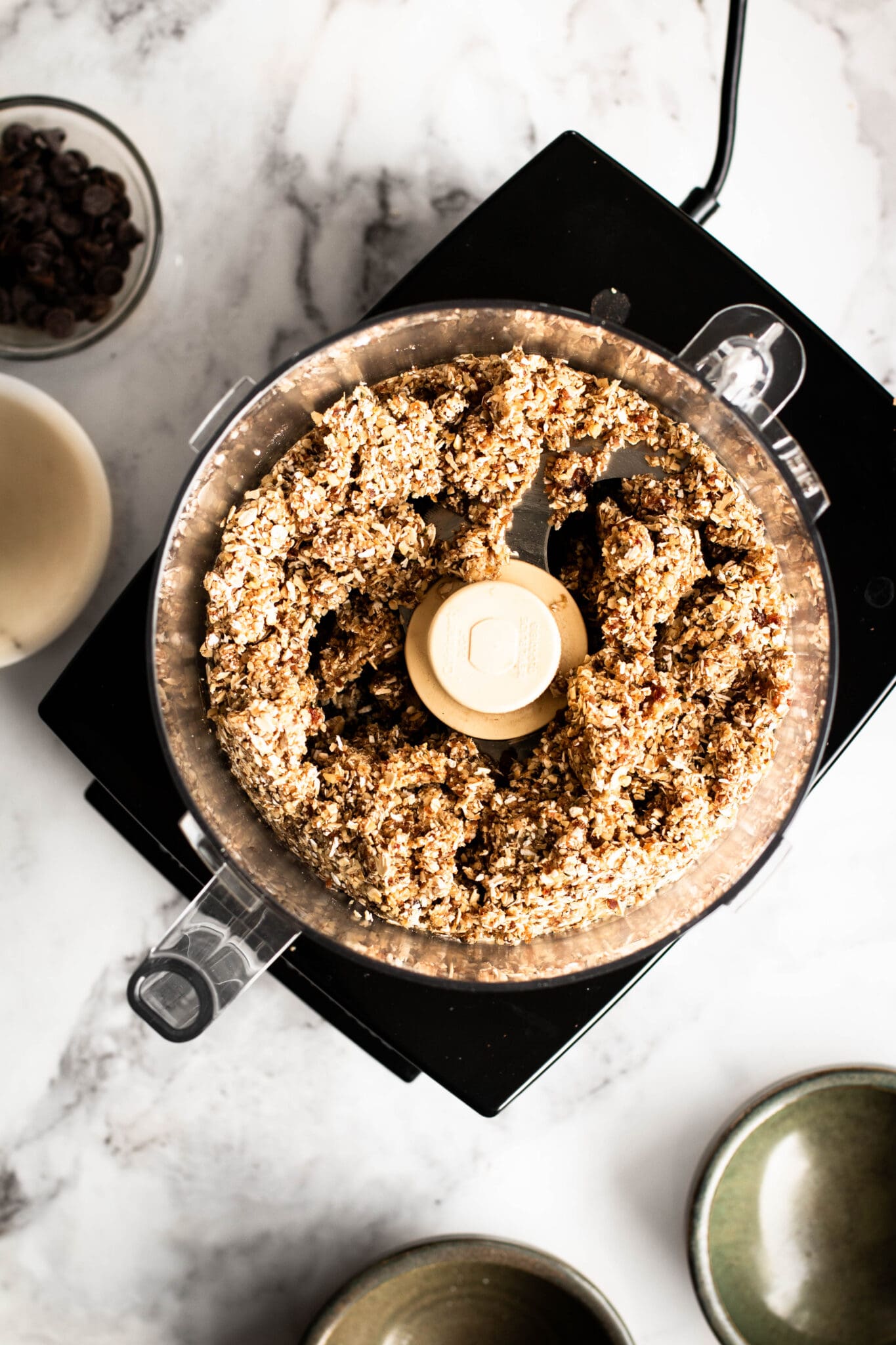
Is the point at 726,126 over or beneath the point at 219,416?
over

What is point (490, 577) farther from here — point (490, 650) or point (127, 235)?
point (127, 235)

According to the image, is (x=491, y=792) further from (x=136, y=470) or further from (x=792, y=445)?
(x=136, y=470)

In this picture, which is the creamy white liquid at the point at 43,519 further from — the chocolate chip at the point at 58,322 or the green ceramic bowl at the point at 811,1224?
the green ceramic bowl at the point at 811,1224

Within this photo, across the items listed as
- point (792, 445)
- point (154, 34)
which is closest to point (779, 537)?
point (792, 445)

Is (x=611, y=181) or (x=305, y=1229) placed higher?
(x=611, y=181)

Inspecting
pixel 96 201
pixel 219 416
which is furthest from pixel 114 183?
pixel 219 416

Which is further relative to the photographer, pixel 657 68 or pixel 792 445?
pixel 657 68
